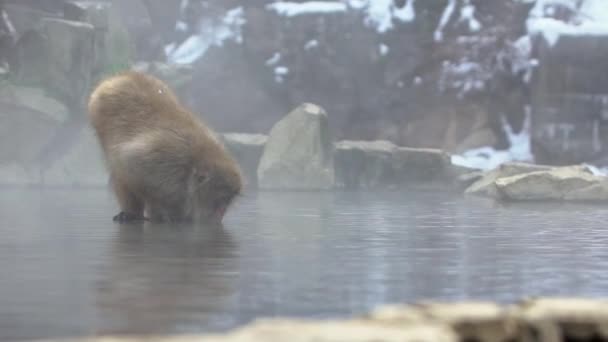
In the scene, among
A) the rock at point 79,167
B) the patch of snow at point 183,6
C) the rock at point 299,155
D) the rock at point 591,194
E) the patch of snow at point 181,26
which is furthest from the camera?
the patch of snow at point 183,6

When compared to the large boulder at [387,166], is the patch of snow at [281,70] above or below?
above

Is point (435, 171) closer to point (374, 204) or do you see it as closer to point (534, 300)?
point (374, 204)

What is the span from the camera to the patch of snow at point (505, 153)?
20.4 m

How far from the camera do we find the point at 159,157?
26.3ft

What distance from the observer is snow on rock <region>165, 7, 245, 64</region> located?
22.4 metres

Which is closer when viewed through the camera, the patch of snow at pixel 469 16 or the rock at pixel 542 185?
the rock at pixel 542 185

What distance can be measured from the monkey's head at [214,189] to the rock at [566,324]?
18.9ft

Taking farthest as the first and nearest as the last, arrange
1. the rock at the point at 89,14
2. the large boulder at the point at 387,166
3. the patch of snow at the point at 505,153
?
the patch of snow at the point at 505,153
the rock at the point at 89,14
the large boulder at the point at 387,166

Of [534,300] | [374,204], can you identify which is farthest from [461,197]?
[534,300]

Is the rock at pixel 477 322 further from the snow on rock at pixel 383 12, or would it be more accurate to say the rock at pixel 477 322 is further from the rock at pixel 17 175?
the snow on rock at pixel 383 12

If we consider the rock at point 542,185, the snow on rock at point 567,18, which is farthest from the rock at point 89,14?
the snow on rock at point 567,18

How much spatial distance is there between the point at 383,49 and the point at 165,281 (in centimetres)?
1804

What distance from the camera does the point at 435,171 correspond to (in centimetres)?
1778

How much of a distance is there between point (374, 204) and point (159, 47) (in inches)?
431
